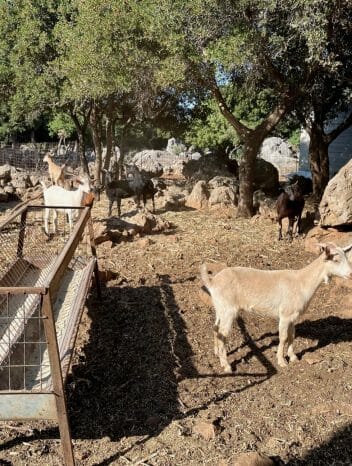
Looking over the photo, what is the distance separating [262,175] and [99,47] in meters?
9.68

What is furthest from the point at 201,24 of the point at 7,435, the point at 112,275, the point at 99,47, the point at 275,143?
the point at 275,143

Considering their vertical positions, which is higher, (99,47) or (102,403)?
(99,47)

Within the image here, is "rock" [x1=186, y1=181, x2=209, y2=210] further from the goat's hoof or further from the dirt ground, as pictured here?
the goat's hoof

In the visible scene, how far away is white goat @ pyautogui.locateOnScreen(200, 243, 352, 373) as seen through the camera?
18.5ft

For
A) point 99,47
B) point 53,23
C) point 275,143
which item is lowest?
point 275,143

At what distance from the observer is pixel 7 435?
452cm

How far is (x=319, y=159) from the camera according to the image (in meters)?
16.9

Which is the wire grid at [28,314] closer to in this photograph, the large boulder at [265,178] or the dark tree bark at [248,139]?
the dark tree bark at [248,139]

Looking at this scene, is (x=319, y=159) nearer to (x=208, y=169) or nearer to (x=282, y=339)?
(x=208, y=169)

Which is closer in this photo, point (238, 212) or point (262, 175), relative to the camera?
point (238, 212)

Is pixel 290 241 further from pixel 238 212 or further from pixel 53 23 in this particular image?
pixel 53 23

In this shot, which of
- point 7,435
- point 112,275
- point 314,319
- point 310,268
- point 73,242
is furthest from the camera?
point 112,275

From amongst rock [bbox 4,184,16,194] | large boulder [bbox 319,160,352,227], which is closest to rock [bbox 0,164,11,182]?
rock [bbox 4,184,16,194]

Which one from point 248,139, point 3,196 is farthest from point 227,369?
point 3,196
